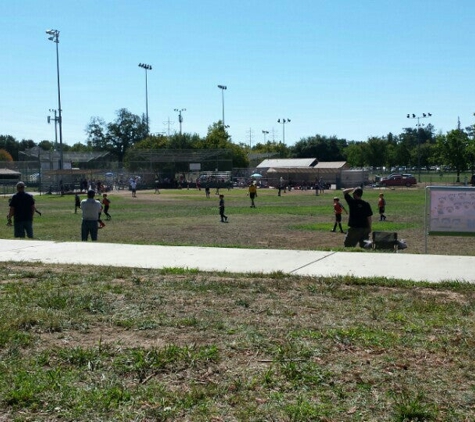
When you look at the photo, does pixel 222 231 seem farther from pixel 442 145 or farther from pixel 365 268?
pixel 442 145

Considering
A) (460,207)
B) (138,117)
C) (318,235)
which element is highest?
(138,117)

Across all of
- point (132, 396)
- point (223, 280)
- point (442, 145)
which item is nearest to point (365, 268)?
point (223, 280)

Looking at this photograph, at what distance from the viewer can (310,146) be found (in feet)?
447

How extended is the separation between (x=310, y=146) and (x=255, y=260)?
127 meters

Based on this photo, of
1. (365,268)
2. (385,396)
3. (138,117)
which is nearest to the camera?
(385,396)

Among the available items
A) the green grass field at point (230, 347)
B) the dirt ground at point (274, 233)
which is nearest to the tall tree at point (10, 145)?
the dirt ground at point (274, 233)

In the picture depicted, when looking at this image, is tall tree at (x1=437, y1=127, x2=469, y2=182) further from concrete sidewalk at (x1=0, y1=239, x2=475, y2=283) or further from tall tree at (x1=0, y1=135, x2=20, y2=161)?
tall tree at (x1=0, y1=135, x2=20, y2=161)

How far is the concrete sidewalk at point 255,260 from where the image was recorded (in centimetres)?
951

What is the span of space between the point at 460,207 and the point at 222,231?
12.8 m

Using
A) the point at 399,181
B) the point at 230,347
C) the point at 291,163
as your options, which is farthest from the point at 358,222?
the point at 291,163

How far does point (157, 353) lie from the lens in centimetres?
557

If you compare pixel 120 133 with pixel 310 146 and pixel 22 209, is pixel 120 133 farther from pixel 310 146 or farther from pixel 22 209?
pixel 22 209

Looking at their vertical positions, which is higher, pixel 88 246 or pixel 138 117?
pixel 138 117

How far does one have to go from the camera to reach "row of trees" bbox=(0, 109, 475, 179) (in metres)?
79.2
